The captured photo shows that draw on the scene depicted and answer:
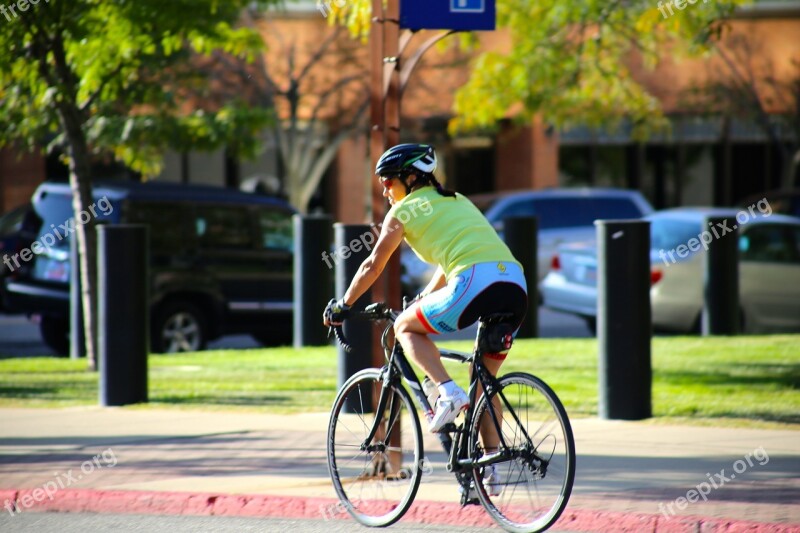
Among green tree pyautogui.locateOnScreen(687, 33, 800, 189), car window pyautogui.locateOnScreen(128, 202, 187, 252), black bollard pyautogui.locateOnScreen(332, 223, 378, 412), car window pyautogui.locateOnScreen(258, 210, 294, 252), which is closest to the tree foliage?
green tree pyautogui.locateOnScreen(687, 33, 800, 189)

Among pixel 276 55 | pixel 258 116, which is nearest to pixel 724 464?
pixel 258 116

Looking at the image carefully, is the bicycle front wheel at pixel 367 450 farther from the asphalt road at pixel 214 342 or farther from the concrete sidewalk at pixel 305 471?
the asphalt road at pixel 214 342

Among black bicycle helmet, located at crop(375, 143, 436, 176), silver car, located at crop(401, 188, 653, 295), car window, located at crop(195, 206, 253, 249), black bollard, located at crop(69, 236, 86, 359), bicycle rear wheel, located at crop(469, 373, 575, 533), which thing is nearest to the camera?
bicycle rear wheel, located at crop(469, 373, 575, 533)

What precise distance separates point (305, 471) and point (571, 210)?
49.0 feet

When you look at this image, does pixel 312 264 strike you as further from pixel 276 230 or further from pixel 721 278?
pixel 721 278

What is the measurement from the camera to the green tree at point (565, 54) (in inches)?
596

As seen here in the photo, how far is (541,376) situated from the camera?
10.8 meters

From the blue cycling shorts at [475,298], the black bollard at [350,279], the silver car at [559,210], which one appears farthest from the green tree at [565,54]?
the blue cycling shorts at [475,298]

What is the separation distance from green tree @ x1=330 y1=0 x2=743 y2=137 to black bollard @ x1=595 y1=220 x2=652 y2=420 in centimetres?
544

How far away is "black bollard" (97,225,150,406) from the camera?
9844 mm

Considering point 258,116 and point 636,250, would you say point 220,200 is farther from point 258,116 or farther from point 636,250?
point 636,250

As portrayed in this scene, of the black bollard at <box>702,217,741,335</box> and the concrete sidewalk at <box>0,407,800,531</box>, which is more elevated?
the black bollard at <box>702,217,741,335</box>

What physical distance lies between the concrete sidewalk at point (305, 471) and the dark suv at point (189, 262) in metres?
5.22

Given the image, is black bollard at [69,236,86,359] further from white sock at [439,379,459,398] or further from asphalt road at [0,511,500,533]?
white sock at [439,379,459,398]
